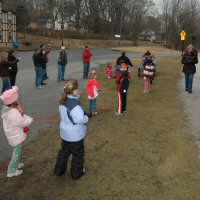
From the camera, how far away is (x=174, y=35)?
240 ft

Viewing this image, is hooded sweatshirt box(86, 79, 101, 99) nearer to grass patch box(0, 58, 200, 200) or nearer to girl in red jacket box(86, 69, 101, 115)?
girl in red jacket box(86, 69, 101, 115)

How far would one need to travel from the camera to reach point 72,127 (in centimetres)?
546

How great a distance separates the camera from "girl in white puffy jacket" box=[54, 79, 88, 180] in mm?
5348

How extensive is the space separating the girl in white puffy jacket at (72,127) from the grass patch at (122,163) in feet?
0.69

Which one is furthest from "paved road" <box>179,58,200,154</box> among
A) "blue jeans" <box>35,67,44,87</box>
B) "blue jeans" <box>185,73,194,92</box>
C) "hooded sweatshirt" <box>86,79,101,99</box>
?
"blue jeans" <box>35,67,44,87</box>

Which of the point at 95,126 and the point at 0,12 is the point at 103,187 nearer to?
the point at 95,126

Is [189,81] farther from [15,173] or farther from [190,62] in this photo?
[15,173]

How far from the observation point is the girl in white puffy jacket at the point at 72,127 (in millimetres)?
5348

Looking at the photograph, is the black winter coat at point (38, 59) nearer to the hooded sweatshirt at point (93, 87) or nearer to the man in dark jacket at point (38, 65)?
the man in dark jacket at point (38, 65)

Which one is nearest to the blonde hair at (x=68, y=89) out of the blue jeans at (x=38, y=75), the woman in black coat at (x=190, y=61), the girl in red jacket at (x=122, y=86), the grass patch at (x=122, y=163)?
the grass patch at (x=122, y=163)

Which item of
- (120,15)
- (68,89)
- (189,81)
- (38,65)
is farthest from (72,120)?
(120,15)

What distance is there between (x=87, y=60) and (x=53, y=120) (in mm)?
8890

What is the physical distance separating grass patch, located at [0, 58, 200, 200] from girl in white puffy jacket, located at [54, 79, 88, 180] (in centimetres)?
21

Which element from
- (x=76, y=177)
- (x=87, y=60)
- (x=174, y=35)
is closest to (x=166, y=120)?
(x=76, y=177)
